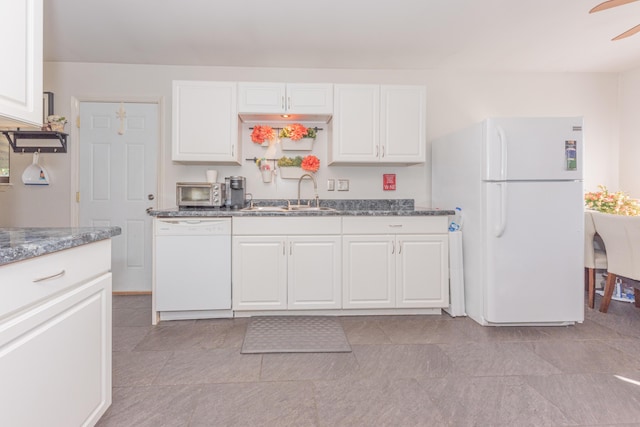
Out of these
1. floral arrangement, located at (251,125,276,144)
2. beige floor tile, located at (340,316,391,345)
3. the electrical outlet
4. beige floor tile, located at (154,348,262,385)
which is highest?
floral arrangement, located at (251,125,276,144)

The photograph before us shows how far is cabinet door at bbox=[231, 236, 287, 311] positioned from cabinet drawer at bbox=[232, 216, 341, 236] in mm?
50

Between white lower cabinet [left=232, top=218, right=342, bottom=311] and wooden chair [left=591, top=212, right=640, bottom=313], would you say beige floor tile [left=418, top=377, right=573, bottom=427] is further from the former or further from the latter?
wooden chair [left=591, top=212, right=640, bottom=313]

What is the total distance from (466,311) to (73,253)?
2.89m

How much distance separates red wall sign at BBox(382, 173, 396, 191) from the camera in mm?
3787

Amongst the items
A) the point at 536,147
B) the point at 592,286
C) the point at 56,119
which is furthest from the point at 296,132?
the point at 592,286

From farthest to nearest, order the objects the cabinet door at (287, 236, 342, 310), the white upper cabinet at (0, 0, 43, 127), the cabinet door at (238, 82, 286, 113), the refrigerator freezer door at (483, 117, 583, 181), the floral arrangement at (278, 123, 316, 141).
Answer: the floral arrangement at (278, 123, 316, 141)
the cabinet door at (238, 82, 286, 113)
the cabinet door at (287, 236, 342, 310)
the refrigerator freezer door at (483, 117, 583, 181)
the white upper cabinet at (0, 0, 43, 127)

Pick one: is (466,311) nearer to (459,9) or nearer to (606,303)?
(606,303)

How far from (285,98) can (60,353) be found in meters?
2.60

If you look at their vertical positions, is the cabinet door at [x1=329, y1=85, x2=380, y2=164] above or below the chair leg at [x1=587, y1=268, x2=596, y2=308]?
above

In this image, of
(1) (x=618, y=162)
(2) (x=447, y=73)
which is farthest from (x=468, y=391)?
(1) (x=618, y=162)

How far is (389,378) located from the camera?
6.73 feet

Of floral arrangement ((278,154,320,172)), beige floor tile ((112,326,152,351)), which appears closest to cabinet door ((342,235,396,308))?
floral arrangement ((278,154,320,172))

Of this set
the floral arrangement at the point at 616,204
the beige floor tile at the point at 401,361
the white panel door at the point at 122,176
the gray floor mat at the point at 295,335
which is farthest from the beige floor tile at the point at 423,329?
A: the white panel door at the point at 122,176

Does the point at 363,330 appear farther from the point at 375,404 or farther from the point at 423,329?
the point at 375,404
